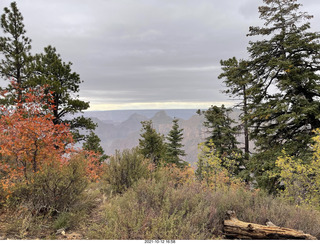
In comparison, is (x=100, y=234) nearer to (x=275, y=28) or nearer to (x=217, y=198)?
(x=217, y=198)

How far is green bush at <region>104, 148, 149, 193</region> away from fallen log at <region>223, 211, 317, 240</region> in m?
3.55

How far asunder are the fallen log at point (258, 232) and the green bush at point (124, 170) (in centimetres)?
355

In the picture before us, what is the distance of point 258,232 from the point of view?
3984 millimetres

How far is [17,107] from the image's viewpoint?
6.05 m

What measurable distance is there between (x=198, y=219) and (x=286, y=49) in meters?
12.7

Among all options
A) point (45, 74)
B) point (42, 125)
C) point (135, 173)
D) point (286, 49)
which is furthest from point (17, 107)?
point (286, 49)

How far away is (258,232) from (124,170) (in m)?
4.55

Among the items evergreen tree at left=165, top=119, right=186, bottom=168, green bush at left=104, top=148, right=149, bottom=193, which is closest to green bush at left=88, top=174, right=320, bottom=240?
green bush at left=104, top=148, right=149, bottom=193

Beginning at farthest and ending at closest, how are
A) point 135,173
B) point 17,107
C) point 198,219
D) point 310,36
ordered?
1. point 310,36
2. point 135,173
3. point 17,107
4. point 198,219

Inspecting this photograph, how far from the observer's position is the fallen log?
12.9ft

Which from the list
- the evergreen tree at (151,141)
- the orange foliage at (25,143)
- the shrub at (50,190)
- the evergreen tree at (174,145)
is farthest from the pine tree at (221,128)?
the shrub at (50,190)

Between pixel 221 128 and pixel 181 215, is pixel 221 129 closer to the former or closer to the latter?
pixel 221 128

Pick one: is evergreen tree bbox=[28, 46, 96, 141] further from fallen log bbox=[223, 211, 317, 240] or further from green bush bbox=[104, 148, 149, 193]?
fallen log bbox=[223, 211, 317, 240]

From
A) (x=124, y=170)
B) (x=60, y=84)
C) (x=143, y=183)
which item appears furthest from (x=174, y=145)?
(x=143, y=183)
